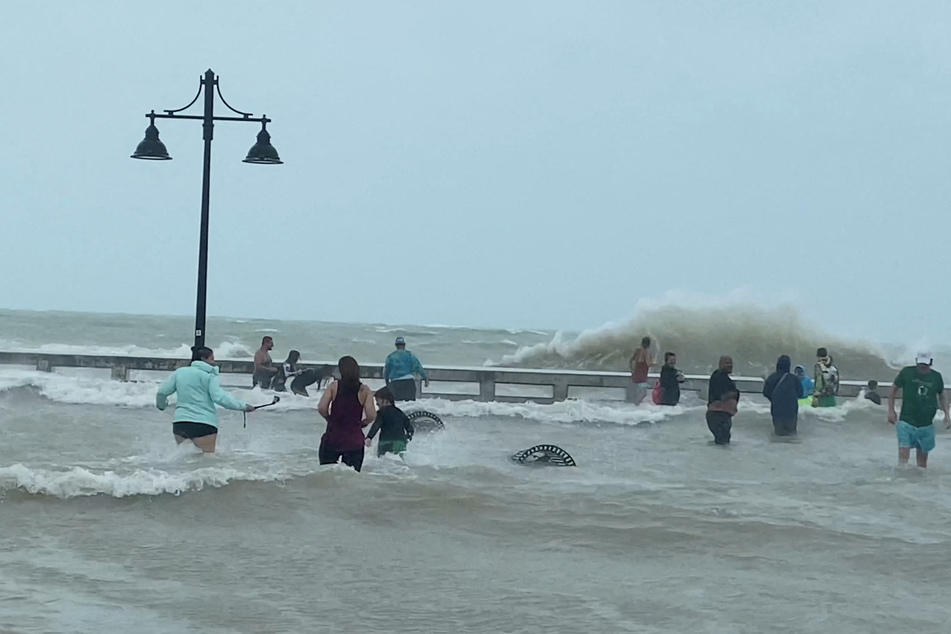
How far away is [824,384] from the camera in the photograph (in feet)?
68.3

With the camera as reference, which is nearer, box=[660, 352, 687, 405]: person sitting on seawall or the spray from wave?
box=[660, 352, 687, 405]: person sitting on seawall

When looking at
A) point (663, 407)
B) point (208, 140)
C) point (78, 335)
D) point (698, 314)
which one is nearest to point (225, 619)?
point (208, 140)

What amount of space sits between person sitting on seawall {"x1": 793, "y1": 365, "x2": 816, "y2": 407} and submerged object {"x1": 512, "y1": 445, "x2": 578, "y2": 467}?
6.71 m

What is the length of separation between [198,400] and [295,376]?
11053 millimetres

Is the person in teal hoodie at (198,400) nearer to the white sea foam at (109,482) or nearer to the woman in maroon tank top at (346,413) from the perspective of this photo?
the white sea foam at (109,482)

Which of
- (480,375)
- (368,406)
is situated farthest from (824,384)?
(368,406)

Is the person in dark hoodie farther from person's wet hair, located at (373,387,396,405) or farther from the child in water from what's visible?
person's wet hair, located at (373,387,396,405)

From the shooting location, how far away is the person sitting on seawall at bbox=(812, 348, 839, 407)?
20.7 m

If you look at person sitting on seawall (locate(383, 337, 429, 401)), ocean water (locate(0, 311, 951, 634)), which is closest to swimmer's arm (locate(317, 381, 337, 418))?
ocean water (locate(0, 311, 951, 634))

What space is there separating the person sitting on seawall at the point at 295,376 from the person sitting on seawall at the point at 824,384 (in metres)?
8.80

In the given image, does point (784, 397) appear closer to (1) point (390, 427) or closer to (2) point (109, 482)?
(1) point (390, 427)

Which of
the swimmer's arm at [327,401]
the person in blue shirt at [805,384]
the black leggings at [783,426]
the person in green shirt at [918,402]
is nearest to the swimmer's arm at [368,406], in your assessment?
the swimmer's arm at [327,401]

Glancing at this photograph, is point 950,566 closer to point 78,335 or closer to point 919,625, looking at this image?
point 919,625

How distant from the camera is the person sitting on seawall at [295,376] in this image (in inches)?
899
